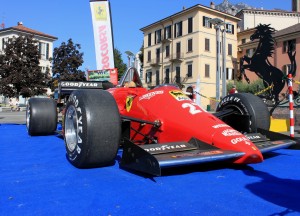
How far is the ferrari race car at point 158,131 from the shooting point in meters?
3.30

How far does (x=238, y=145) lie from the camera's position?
344 centimetres

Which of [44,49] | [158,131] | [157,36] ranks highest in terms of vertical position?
[157,36]

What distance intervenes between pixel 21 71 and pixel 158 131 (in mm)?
30367

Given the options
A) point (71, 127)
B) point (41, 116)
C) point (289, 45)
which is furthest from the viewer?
point (289, 45)

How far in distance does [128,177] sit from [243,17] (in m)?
52.4

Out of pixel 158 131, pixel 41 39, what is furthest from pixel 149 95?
pixel 41 39

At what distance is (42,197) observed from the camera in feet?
8.38

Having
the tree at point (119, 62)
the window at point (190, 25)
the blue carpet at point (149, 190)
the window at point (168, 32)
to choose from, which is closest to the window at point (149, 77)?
the window at point (168, 32)

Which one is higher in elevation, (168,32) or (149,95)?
(168,32)

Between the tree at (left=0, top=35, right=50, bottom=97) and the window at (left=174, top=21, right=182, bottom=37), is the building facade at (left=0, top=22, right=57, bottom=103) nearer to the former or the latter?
the window at (left=174, top=21, right=182, bottom=37)

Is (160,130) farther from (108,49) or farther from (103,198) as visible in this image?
(108,49)

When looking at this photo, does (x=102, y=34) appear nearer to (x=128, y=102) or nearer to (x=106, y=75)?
(x=106, y=75)

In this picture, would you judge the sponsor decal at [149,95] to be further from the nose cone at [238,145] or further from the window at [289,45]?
the window at [289,45]

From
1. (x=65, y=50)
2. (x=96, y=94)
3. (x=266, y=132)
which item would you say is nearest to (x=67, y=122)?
(x=96, y=94)
